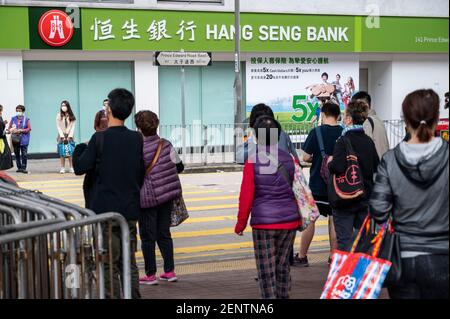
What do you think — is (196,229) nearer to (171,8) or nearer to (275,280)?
(275,280)

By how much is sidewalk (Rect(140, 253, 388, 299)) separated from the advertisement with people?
1663 cm

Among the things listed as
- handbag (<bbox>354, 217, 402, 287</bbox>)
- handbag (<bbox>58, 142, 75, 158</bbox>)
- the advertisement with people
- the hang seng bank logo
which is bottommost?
handbag (<bbox>58, 142, 75, 158</bbox>)

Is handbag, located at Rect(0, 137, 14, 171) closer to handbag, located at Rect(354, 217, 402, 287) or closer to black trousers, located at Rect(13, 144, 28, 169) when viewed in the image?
black trousers, located at Rect(13, 144, 28, 169)

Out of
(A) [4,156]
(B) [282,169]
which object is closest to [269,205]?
(B) [282,169]

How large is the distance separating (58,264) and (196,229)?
6668mm

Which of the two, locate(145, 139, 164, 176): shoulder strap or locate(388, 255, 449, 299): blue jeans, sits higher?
locate(145, 139, 164, 176): shoulder strap

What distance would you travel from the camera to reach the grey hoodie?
423 centimetres

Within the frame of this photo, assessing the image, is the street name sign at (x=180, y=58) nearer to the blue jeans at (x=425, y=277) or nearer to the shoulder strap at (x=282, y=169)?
the shoulder strap at (x=282, y=169)

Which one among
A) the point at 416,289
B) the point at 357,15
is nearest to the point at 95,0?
the point at 357,15

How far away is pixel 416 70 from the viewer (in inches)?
1085

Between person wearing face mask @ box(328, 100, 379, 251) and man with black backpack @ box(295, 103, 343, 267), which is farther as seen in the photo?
man with black backpack @ box(295, 103, 343, 267)

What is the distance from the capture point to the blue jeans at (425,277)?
418cm

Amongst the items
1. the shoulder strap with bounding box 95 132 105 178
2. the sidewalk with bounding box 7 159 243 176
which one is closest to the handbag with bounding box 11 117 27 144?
the sidewalk with bounding box 7 159 243 176

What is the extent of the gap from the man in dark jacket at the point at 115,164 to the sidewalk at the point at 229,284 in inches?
45.8
